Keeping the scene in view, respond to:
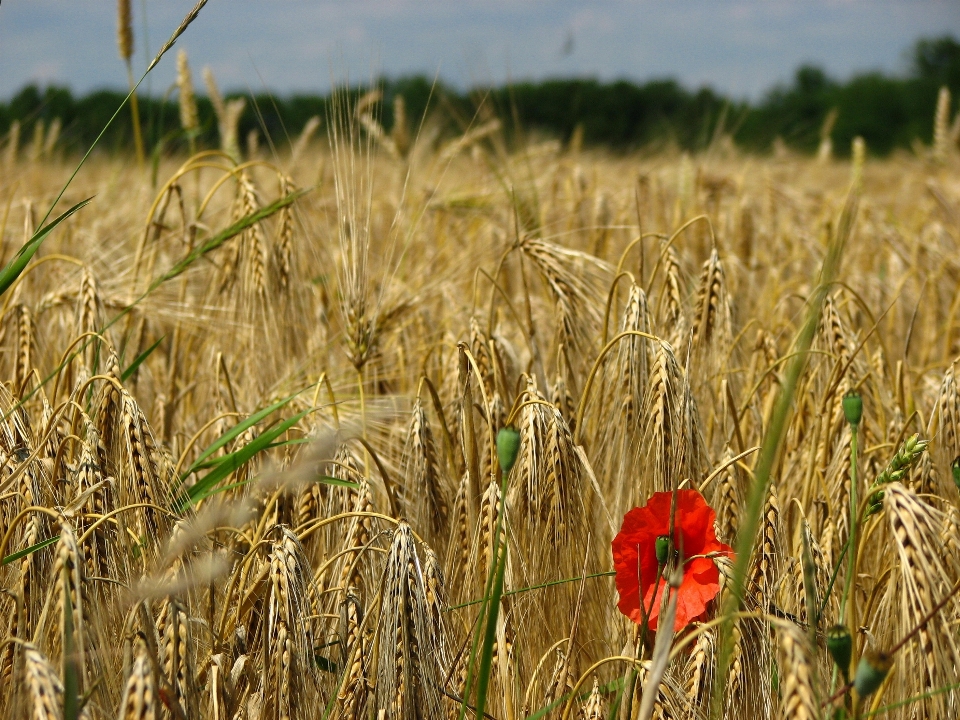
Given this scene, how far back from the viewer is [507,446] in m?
0.72

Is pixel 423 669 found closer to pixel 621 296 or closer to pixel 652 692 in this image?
pixel 652 692

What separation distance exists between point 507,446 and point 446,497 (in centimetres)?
59

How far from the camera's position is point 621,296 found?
182cm

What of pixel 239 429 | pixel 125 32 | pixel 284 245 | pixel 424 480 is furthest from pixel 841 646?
pixel 125 32

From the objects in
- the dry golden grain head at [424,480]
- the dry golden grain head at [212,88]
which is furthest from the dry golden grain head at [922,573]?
the dry golden grain head at [212,88]

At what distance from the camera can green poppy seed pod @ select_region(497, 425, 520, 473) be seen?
2.34 feet

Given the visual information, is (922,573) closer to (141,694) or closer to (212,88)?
(141,694)

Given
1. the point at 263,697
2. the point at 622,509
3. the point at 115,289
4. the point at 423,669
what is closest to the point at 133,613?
the point at 263,697

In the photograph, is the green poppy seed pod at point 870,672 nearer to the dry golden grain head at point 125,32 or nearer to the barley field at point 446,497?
the barley field at point 446,497

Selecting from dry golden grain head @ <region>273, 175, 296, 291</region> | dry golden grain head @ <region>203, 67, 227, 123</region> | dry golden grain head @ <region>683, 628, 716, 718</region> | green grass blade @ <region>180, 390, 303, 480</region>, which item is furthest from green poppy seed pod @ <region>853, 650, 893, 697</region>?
dry golden grain head @ <region>203, 67, 227, 123</region>

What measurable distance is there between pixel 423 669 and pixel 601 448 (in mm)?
522

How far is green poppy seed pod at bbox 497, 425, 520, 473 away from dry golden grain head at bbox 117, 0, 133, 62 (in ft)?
5.53

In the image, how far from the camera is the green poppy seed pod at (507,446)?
2.34 ft

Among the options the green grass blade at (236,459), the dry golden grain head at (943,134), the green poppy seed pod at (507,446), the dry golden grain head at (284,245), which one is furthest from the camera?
the dry golden grain head at (943,134)
